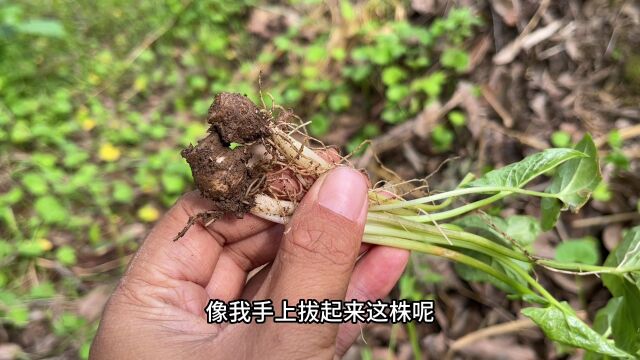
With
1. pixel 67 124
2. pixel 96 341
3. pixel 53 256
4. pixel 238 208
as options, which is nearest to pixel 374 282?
pixel 238 208

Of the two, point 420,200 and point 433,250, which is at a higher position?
point 420,200

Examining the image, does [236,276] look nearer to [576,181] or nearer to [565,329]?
[565,329]

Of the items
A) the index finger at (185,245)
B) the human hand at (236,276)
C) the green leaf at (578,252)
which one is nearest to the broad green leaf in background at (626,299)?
the green leaf at (578,252)

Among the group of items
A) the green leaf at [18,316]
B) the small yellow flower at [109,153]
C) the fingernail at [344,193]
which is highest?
the small yellow flower at [109,153]

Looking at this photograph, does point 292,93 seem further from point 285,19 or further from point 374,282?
point 374,282

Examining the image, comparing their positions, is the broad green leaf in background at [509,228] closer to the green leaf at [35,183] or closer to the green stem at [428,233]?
the green stem at [428,233]

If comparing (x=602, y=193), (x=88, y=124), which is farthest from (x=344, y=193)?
(x=88, y=124)
